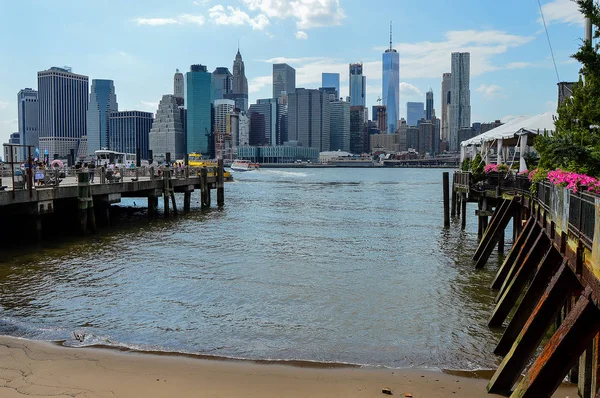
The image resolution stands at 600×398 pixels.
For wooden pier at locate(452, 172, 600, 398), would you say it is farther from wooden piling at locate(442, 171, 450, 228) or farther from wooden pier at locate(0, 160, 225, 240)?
wooden pier at locate(0, 160, 225, 240)

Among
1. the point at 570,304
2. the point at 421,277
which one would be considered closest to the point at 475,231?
the point at 421,277

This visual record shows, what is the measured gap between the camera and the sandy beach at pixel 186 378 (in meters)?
10.0

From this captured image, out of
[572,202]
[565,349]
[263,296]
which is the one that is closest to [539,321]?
[565,349]

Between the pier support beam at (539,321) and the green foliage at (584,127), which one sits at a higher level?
the green foliage at (584,127)

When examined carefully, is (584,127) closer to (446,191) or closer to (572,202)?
(572,202)

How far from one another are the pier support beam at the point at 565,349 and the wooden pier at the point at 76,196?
2299 cm

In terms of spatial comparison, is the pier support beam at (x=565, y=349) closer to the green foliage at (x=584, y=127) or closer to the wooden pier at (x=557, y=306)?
the wooden pier at (x=557, y=306)

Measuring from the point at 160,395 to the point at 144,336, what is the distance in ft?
12.9

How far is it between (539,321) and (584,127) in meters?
11.2

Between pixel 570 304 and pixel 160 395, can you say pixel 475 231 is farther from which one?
pixel 160 395

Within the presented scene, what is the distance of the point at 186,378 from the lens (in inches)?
420

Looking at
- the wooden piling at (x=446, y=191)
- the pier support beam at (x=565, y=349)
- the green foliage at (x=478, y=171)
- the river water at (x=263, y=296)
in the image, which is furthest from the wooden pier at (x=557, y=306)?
the wooden piling at (x=446, y=191)

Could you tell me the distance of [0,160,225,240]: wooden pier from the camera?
2561 centimetres

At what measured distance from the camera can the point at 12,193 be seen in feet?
78.5
